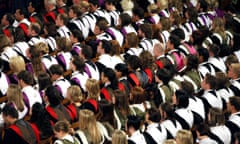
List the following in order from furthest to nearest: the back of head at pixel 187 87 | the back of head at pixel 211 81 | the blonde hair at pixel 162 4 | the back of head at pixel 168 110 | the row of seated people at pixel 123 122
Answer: the blonde hair at pixel 162 4 → the back of head at pixel 211 81 → the back of head at pixel 187 87 → the back of head at pixel 168 110 → the row of seated people at pixel 123 122

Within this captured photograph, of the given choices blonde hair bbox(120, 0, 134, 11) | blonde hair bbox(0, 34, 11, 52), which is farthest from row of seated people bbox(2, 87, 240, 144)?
blonde hair bbox(120, 0, 134, 11)

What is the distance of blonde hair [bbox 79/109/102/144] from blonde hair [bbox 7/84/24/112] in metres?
1.18

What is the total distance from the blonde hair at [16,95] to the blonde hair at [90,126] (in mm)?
1184

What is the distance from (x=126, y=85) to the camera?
29.7ft

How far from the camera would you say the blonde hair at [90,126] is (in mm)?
7262

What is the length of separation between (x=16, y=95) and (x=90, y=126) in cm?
138

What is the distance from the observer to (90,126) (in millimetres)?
7289

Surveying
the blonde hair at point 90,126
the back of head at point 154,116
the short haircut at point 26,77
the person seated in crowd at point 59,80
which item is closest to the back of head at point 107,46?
the person seated in crowd at point 59,80

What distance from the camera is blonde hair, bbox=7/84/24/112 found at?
7.85 metres

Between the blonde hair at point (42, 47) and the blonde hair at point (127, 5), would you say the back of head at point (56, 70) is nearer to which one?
the blonde hair at point (42, 47)

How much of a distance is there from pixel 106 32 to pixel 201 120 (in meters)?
4.01

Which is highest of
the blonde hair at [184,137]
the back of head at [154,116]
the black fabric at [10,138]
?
the back of head at [154,116]

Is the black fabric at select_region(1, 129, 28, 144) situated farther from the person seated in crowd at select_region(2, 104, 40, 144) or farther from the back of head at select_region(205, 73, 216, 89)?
the back of head at select_region(205, 73, 216, 89)

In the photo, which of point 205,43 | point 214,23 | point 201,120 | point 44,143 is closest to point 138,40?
point 205,43
